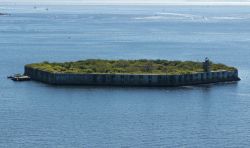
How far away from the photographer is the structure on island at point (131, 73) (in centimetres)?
10794

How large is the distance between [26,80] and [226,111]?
115 ft

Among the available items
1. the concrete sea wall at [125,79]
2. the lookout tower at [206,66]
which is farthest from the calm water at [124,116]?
the lookout tower at [206,66]

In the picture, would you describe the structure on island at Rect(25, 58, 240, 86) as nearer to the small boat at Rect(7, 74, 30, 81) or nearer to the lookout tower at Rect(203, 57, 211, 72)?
the lookout tower at Rect(203, 57, 211, 72)

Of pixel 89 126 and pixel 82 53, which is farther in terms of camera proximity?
pixel 82 53

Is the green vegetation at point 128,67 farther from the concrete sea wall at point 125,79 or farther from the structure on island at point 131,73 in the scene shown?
the concrete sea wall at point 125,79

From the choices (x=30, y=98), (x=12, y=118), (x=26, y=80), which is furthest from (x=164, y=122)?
(x=26, y=80)

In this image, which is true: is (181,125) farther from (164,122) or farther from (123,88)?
(123,88)

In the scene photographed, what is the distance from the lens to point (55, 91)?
103750 millimetres

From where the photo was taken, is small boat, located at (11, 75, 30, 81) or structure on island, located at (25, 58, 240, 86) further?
small boat, located at (11, 75, 30, 81)

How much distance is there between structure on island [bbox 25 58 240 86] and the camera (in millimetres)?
107938

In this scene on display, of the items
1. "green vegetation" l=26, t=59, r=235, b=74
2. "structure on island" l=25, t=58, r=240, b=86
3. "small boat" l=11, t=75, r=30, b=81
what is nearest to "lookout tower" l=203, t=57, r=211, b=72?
"structure on island" l=25, t=58, r=240, b=86

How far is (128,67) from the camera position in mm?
114688

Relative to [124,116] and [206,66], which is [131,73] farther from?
[124,116]

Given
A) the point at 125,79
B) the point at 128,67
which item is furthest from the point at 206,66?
the point at 125,79
